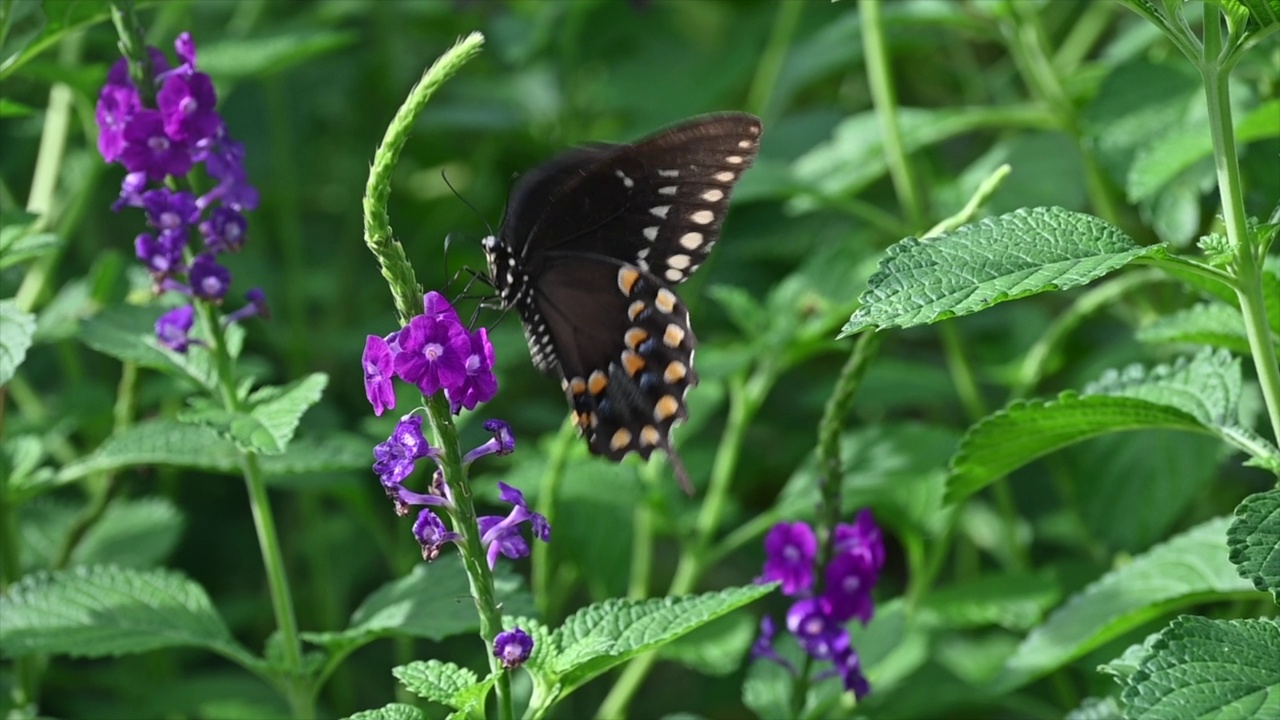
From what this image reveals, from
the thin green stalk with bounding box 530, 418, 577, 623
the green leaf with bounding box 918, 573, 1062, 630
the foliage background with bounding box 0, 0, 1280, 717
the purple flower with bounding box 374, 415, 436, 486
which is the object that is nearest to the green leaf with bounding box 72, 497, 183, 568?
the foliage background with bounding box 0, 0, 1280, 717

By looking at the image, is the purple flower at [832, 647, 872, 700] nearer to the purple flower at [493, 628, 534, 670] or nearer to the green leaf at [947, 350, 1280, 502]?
the green leaf at [947, 350, 1280, 502]

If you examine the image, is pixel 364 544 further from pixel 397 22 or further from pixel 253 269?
pixel 397 22

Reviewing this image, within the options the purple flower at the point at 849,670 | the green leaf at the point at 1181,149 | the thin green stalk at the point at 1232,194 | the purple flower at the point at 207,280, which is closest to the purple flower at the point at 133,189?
the purple flower at the point at 207,280

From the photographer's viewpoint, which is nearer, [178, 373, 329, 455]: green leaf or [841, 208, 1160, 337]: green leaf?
[841, 208, 1160, 337]: green leaf

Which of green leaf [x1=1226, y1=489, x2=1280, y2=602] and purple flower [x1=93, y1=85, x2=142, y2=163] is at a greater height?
purple flower [x1=93, y1=85, x2=142, y2=163]

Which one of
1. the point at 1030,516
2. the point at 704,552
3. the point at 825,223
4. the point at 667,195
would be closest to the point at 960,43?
the point at 825,223

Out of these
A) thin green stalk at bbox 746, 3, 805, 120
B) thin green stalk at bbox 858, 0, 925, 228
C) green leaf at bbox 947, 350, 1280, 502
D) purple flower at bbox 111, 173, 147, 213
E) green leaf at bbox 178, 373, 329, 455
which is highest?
thin green stalk at bbox 746, 3, 805, 120

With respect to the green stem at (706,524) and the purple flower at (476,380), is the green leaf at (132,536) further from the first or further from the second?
the purple flower at (476,380)

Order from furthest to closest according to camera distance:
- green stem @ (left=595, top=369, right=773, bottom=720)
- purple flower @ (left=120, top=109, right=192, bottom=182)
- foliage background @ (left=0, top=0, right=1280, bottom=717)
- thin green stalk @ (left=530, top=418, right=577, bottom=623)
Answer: foliage background @ (left=0, top=0, right=1280, bottom=717) < green stem @ (left=595, top=369, right=773, bottom=720) < thin green stalk @ (left=530, top=418, right=577, bottom=623) < purple flower @ (left=120, top=109, right=192, bottom=182)
